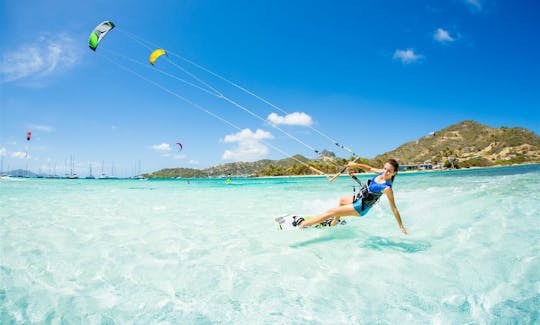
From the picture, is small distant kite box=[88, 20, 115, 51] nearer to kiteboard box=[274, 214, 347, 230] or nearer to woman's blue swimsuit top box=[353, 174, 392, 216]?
kiteboard box=[274, 214, 347, 230]

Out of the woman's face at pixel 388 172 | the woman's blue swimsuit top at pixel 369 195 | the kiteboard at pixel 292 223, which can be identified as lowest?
the kiteboard at pixel 292 223

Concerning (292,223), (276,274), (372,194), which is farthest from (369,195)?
(276,274)

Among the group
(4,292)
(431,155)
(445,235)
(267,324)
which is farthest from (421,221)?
(431,155)

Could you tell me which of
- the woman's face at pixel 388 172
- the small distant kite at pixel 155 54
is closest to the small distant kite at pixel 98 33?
the small distant kite at pixel 155 54

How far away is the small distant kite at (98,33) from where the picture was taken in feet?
36.6

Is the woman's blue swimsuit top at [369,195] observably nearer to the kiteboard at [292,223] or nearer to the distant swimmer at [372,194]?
the distant swimmer at [372,194]

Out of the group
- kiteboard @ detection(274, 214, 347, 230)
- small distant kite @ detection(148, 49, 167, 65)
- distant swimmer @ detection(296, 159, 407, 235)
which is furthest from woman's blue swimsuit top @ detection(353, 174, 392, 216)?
small distant kite @ detection(148, 49, 167, 65)

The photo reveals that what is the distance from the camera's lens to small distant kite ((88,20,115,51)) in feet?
36.6

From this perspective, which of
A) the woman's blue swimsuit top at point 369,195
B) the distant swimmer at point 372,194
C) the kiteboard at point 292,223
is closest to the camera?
the distant swimmer at point 372,194

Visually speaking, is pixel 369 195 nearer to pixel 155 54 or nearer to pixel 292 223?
pixel 292 223

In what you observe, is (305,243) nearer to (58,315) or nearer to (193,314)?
(193,314)

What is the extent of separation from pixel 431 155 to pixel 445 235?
205 meters

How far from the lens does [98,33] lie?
37.0 feet

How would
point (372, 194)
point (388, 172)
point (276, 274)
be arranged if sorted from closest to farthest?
1. point (276, 274)
2. point (388, 172)
3. point (372, 194)
